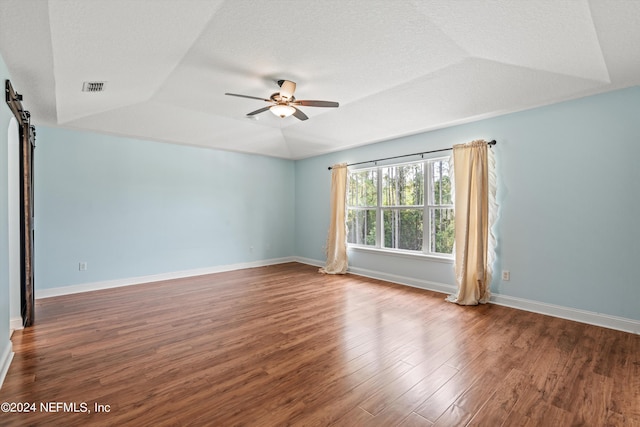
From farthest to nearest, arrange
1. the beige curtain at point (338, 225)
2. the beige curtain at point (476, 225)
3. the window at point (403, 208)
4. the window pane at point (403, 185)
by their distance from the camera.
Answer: the beige curtain at point (338, 225), the window pane at point (403, 185), the window at point (403, 208), the beige curtain at point (476, 225)

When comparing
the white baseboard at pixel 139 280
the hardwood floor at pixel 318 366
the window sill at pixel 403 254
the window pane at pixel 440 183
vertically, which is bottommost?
the hardwood floor at pixel 318 366

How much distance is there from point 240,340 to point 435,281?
3.08 meters

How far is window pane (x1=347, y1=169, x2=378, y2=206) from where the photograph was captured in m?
5.48

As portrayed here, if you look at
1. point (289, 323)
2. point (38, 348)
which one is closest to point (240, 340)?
point (289, 323)

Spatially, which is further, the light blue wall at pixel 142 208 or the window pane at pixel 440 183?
the window pane at pixel 440 183

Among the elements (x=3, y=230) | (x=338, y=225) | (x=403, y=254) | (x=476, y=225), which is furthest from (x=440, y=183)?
(x=3, y=230)

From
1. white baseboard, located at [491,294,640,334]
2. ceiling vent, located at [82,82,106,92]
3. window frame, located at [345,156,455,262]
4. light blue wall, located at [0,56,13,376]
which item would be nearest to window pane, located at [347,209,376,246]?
window frame, located at [345,156,455,262]

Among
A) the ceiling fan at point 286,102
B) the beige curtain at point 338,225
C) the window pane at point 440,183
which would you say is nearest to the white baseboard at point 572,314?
the window pane at point 440,183

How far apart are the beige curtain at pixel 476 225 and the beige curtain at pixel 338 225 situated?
7.52 ft

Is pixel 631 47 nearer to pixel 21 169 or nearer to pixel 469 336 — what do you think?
pixel 469 336

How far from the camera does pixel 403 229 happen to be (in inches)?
195

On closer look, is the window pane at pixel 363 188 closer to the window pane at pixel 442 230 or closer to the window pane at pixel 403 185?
the window pane at pixel 403 185

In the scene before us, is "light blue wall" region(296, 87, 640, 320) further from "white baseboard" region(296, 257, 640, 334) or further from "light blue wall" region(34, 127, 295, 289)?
"light blue wall" region(34, 127, 295, 289)

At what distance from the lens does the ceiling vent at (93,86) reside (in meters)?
3.03
